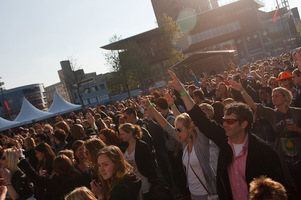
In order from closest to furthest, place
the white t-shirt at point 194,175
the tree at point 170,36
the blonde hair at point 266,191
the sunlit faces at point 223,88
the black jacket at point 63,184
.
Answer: the blonde hair at point 266,191
the white t-shirt at point 194,175
the black jacket at point 63,184
the sunlit faces at point 223,88
the tree at point 170,36

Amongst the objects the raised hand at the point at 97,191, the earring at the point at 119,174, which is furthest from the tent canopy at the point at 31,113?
the earring at the point at 119,174

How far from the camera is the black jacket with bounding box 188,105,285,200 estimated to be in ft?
9.61

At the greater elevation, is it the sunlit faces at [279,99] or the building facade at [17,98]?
the building facade at [17,98]

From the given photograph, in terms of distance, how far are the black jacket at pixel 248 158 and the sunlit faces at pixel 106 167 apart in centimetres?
109

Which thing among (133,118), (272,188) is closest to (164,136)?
(133,118)

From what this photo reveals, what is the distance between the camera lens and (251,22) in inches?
2509

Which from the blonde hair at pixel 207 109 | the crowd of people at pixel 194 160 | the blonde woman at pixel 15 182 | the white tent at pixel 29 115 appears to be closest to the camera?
the crowd of people at pixel 194 160

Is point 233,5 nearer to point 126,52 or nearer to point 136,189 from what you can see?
point 126,52

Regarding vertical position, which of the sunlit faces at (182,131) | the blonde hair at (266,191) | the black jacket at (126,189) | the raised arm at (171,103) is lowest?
the black jacket at (126,189)

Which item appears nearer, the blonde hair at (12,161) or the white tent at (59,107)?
the blonde hair at (12,161)

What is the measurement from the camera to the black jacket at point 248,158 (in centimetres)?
293

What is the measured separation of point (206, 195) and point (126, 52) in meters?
54.3

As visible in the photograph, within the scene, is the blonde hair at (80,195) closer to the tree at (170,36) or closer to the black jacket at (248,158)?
the black jacket at (248,158)

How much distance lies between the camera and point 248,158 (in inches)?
120
